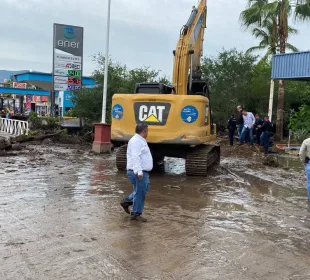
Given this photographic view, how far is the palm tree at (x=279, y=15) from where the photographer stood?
24250mm

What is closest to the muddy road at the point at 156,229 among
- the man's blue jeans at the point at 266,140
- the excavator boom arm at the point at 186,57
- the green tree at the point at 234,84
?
the excavator boom arm at the point at 186,57

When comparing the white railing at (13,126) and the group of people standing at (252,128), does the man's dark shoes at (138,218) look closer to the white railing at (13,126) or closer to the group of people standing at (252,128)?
the group of people standing at (252,128)

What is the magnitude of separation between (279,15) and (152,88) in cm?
1681

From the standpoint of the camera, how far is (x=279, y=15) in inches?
995

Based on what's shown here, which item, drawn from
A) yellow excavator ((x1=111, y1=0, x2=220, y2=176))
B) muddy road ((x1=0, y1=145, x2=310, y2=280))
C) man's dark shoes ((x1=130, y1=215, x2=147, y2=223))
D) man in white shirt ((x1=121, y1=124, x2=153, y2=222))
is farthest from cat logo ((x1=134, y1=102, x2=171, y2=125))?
man's dark shoes ((x1=130, y1=215, x2=147, y2=223))

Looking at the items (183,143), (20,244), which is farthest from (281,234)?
(183,143)

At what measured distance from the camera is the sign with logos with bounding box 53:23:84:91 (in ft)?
75.5

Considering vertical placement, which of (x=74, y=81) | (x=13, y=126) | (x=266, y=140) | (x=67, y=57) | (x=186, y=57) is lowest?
(x=13, y=126)

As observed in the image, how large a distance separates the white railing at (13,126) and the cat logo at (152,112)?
477 inches

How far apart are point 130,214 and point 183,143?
13.8 ft

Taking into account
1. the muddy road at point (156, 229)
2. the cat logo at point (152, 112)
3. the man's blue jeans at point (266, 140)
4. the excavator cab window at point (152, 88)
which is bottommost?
the muddy road at point (156, 229)

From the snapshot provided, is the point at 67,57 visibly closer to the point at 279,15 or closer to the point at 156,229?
the point at 279,15

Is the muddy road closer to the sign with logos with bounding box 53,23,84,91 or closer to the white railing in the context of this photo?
the white railing

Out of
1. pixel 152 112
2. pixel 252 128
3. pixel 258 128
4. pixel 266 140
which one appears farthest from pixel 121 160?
pixel 258 128
